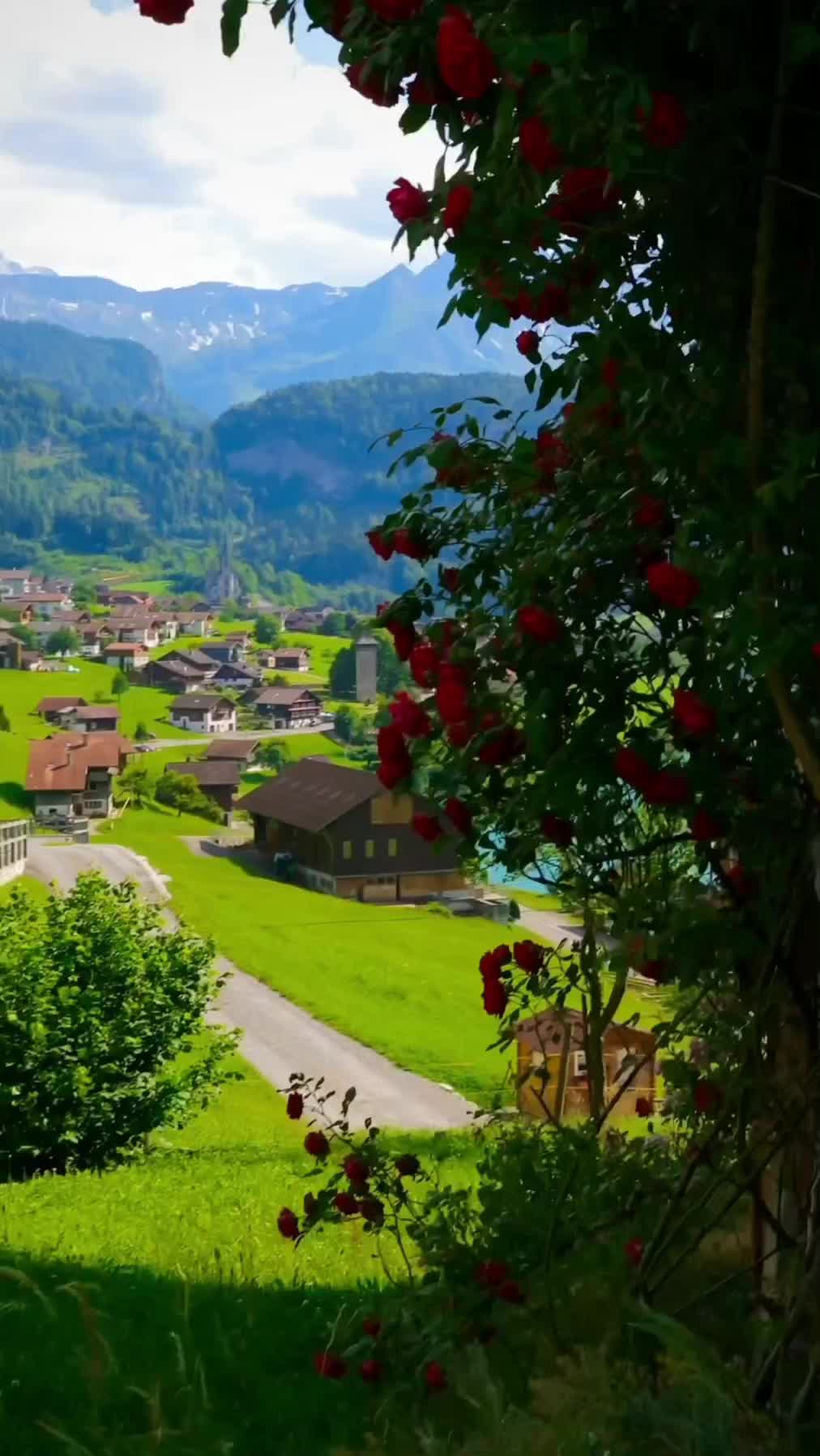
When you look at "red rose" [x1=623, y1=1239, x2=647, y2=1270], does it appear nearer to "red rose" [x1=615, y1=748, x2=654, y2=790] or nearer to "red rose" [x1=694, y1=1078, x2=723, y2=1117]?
"red rose" [x1=694, y1=1078, x2=723, y2=1117]

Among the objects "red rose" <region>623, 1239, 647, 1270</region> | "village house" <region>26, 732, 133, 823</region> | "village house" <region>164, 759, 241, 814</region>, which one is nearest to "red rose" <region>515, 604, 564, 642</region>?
"red rose" <region>623, 1239, 647, 1270</region>

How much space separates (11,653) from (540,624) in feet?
85.5

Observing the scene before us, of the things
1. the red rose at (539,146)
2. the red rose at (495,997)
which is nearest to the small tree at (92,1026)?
the red rose at (495,997)

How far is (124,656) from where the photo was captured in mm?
28312

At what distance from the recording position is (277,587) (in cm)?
5006

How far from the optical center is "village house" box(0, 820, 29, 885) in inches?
482

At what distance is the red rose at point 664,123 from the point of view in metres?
0.73

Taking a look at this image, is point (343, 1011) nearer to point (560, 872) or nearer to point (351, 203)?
point (351, 203)

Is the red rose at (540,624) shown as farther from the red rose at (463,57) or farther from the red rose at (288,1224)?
the red rose at (288,1224)

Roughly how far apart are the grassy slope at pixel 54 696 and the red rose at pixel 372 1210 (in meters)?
16.8

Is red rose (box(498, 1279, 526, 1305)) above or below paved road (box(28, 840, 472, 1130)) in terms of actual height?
above

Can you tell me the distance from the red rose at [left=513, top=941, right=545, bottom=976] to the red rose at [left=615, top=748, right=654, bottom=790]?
0.43 metres

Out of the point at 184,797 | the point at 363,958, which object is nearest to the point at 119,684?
the point at 184,797

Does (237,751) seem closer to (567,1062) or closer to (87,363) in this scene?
(567,1062)
